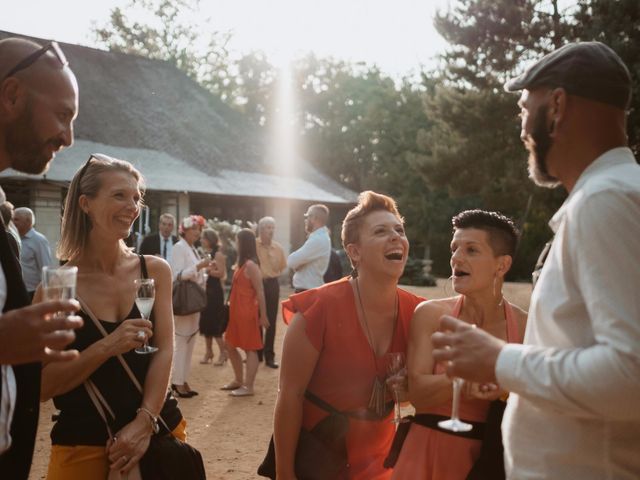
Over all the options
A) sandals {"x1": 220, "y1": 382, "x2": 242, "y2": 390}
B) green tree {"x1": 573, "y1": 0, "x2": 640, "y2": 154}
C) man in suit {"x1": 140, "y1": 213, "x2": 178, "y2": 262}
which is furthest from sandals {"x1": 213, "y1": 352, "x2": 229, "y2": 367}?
green tree {"x1": 573, "y1": 0, "x2": 640, "y2": 154}

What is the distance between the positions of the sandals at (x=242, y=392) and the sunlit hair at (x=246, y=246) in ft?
6.07

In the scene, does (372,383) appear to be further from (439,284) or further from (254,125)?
(254,125)

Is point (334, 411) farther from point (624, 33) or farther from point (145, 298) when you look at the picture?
point (624, 33)

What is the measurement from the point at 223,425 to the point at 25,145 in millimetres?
5912

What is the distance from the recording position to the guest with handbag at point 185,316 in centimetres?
853

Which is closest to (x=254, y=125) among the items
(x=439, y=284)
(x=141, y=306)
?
(x=439, y=284)

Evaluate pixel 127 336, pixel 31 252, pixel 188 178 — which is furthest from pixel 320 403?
pixel 188 178

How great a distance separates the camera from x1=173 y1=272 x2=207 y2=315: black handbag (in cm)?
849

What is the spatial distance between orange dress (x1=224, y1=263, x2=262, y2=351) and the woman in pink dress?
248 inches

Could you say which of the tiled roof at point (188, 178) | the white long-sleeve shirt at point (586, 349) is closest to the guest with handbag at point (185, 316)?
the white long-sleeve shirt at point (586, 349)

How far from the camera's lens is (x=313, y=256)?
373 inches

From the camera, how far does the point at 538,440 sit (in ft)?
6.05

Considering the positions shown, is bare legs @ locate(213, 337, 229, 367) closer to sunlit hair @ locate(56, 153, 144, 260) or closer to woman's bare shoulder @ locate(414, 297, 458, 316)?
sunlit hair @ locate(56, 153, 144, 260)

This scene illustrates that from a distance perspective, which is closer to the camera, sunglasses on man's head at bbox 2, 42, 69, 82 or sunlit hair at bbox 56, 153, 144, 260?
sunglasses on man's head at bbox 2, 42, 69, 82
